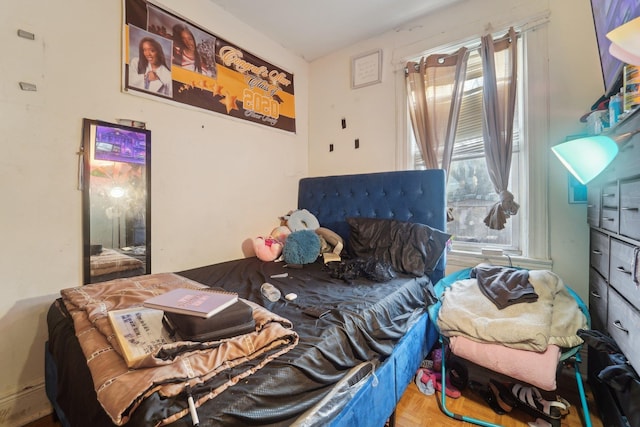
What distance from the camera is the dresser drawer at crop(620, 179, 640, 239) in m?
0.94

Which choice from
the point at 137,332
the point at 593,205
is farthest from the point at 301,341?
the point at 593,205

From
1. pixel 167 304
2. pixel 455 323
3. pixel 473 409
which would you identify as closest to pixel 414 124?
pixel 455 323

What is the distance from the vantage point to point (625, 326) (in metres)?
1.03

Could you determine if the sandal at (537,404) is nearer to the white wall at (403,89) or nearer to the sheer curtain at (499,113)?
the white wall at (403,89)

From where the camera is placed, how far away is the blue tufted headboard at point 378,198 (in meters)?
2.17

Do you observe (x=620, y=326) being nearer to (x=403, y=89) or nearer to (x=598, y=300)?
(x=598, y=300)

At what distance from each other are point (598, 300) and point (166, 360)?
2.14 metres

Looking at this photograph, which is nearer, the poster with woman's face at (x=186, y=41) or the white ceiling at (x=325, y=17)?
the poster with woman's face at (x=186, y=41)

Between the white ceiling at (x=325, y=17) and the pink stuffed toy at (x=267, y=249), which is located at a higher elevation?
the white ceiling at (x=325, y=17)

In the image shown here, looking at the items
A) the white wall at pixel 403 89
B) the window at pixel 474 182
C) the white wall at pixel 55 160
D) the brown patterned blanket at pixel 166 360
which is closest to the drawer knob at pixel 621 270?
the white wall at pixel 403 89

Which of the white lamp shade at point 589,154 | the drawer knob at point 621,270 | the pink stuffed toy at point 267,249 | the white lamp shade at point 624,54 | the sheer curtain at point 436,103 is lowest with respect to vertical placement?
the pink stuffed toy at point 267,249

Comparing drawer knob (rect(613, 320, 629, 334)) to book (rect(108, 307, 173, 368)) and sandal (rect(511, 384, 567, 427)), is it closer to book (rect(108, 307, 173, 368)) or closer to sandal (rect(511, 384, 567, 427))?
sandal (rect(511, 384, 567, 427))

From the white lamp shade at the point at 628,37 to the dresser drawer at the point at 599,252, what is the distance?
976 mm

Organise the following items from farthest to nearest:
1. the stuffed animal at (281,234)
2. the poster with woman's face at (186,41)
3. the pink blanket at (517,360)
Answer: the stuffed animal at (281,234) < the poster with woman's face at (186,41) < the pink blanket at (517,360)
